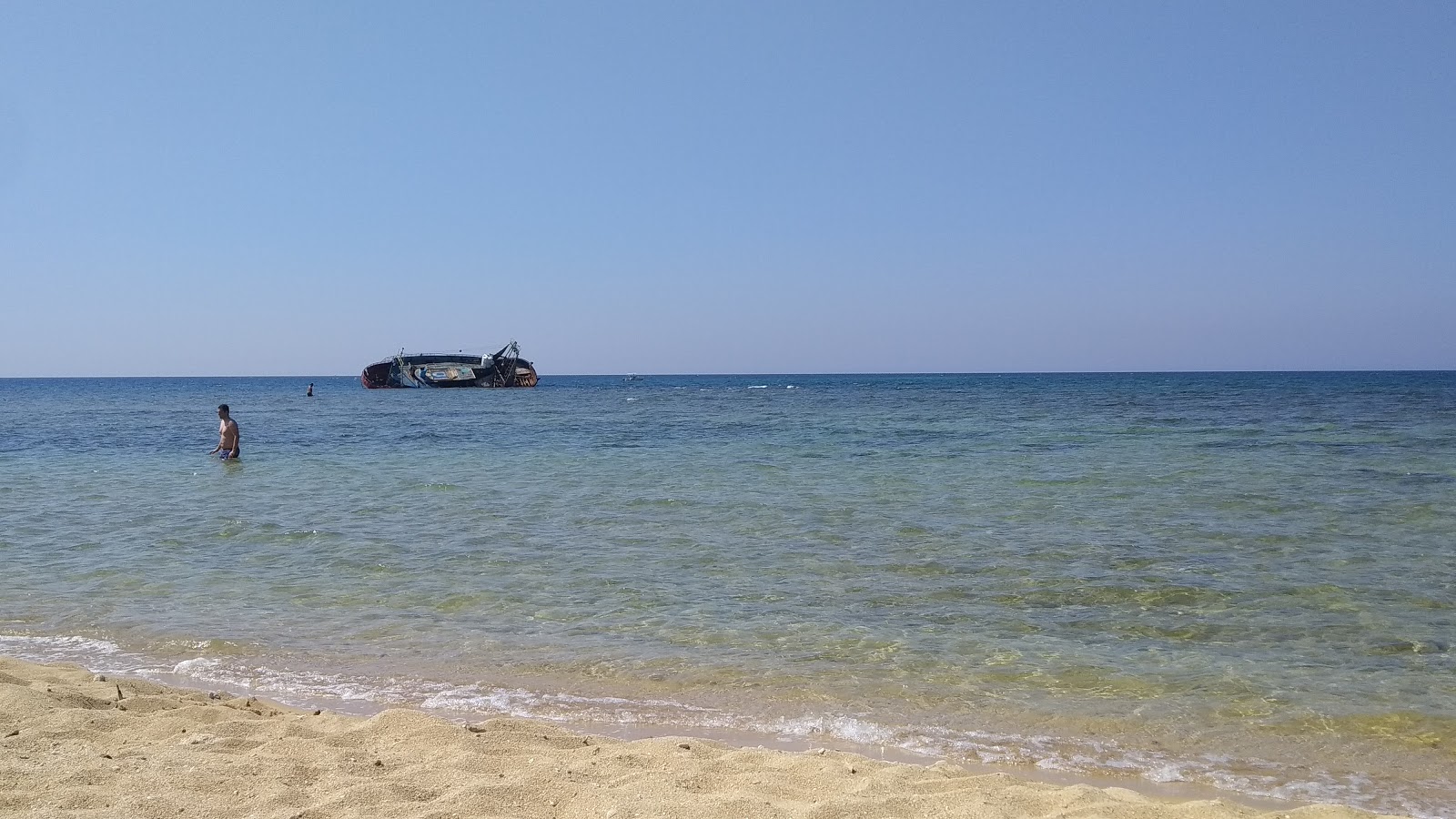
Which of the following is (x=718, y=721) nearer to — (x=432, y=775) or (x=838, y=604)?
(x=432, y=775)

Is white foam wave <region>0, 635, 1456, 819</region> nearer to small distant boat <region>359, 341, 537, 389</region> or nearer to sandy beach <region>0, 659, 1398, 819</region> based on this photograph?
sandy beach <region>0, 659, 1398, 819</region>

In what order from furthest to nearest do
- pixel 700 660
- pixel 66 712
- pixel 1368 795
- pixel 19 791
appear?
pixel 700 660 < pixel 66 712 < pixel 1368 795 < pixel 19 791

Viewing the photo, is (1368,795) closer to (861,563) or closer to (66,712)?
(861,563)

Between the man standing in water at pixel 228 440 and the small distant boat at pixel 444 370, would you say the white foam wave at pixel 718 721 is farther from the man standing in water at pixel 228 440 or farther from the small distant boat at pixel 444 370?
the small distant boat at pixel 444 370

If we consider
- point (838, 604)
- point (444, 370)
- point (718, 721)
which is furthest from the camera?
point (444, 370)

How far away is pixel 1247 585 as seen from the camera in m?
8.23

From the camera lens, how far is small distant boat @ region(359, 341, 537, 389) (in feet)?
245

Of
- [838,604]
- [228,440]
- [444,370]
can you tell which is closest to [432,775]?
[838,604]

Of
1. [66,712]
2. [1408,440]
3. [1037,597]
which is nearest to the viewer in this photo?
[66,712]

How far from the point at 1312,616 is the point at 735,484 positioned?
32.1 feet

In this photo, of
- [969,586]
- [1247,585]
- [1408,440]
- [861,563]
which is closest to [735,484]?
[861,563]

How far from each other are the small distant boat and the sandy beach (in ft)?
238

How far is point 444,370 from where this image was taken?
245 feet

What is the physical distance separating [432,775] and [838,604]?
4287 millimetres
